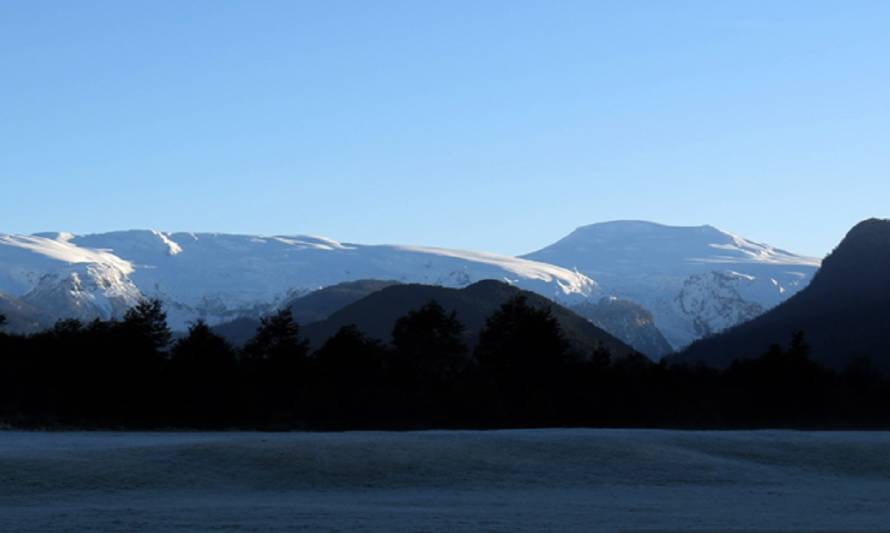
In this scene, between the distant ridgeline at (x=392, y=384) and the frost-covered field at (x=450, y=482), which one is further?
the distant ridgeline at (x=392, y=384)

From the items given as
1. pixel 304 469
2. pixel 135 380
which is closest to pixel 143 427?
pixel 135 380

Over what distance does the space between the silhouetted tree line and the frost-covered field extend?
76.7ft

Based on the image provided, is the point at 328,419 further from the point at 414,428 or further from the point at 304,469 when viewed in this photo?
the point at 304,469

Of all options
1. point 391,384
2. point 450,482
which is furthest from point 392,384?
point 450,482

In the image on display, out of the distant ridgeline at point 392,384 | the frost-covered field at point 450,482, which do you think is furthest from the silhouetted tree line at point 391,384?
the frost-covered field at point 450,482

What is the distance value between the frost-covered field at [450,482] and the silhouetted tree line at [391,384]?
2336 cm

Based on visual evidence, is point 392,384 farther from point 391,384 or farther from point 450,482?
point 450,482

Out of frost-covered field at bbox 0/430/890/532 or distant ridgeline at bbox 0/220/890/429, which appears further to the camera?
distant ridgeline at bbox 0/220/890/429

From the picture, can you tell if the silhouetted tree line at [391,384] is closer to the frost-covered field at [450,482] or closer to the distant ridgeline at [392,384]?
the distant ridgeline at [392,384]

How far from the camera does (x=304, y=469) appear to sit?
4659cm

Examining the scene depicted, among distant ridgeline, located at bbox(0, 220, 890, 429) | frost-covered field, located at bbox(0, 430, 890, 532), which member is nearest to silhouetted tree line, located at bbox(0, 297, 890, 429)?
distant ridgeline, located at bbox(0, 220, 890, 429)

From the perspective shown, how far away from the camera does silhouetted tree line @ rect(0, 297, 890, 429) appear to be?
84.7 meters

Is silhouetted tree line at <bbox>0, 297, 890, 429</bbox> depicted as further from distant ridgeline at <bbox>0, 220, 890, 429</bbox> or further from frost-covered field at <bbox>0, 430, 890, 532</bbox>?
frost-covered field at <bbox>0, 430, 890, 532</bbox>

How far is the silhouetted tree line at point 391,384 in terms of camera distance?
84.7 meters
